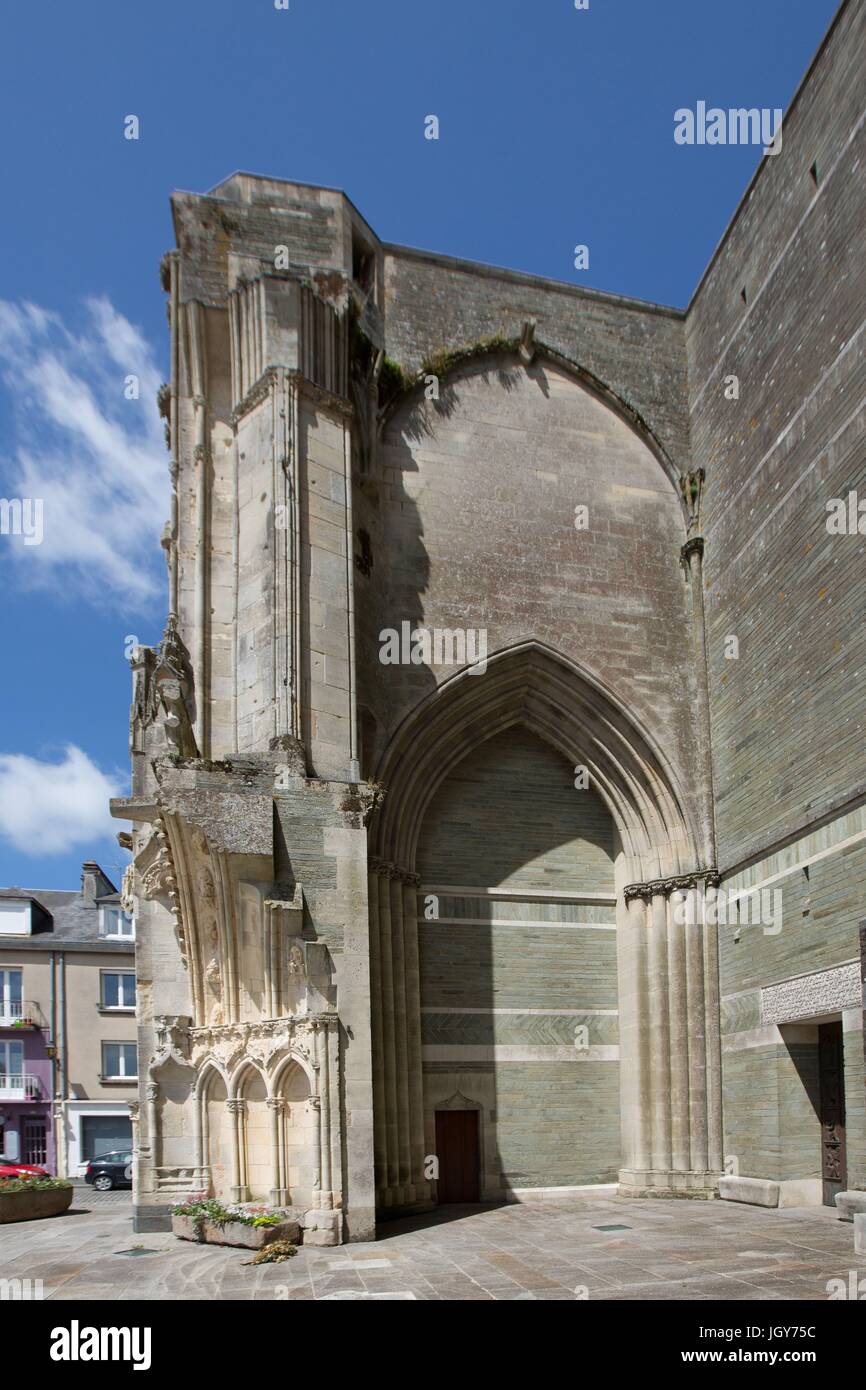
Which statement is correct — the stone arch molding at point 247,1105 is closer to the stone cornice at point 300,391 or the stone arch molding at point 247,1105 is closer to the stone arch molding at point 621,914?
the stone arch molding at point 621,914

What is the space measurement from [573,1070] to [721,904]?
2.94m

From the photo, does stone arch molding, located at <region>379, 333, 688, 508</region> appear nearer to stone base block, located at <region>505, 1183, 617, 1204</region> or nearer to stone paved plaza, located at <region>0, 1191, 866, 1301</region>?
stone base block, located at <region>505, 1183, 617, 1204</region>

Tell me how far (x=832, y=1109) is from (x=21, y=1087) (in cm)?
2264

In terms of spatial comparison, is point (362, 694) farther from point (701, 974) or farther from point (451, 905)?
point (701, 974)

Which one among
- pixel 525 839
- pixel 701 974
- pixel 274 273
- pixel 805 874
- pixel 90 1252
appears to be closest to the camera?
pixel 90 1252

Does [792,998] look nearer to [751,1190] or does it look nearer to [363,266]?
[751,1190]

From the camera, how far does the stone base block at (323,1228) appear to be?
38.4 feet

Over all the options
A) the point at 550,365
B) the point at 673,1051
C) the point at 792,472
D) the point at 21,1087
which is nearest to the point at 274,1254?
the point at 673,1051

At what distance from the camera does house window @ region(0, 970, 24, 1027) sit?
1216 inches

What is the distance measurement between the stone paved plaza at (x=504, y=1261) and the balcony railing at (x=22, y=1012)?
17.1 m

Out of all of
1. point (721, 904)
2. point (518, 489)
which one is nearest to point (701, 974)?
point (721, 904)

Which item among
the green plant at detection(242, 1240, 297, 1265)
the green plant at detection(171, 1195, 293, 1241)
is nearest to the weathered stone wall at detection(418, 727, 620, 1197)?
the green plant at detection(171, 1195, 293, 1241)

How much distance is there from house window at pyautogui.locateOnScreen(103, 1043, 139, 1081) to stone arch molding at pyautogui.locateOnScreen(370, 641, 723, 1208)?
18.3 m

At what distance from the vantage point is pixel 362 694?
1538 centimetres
